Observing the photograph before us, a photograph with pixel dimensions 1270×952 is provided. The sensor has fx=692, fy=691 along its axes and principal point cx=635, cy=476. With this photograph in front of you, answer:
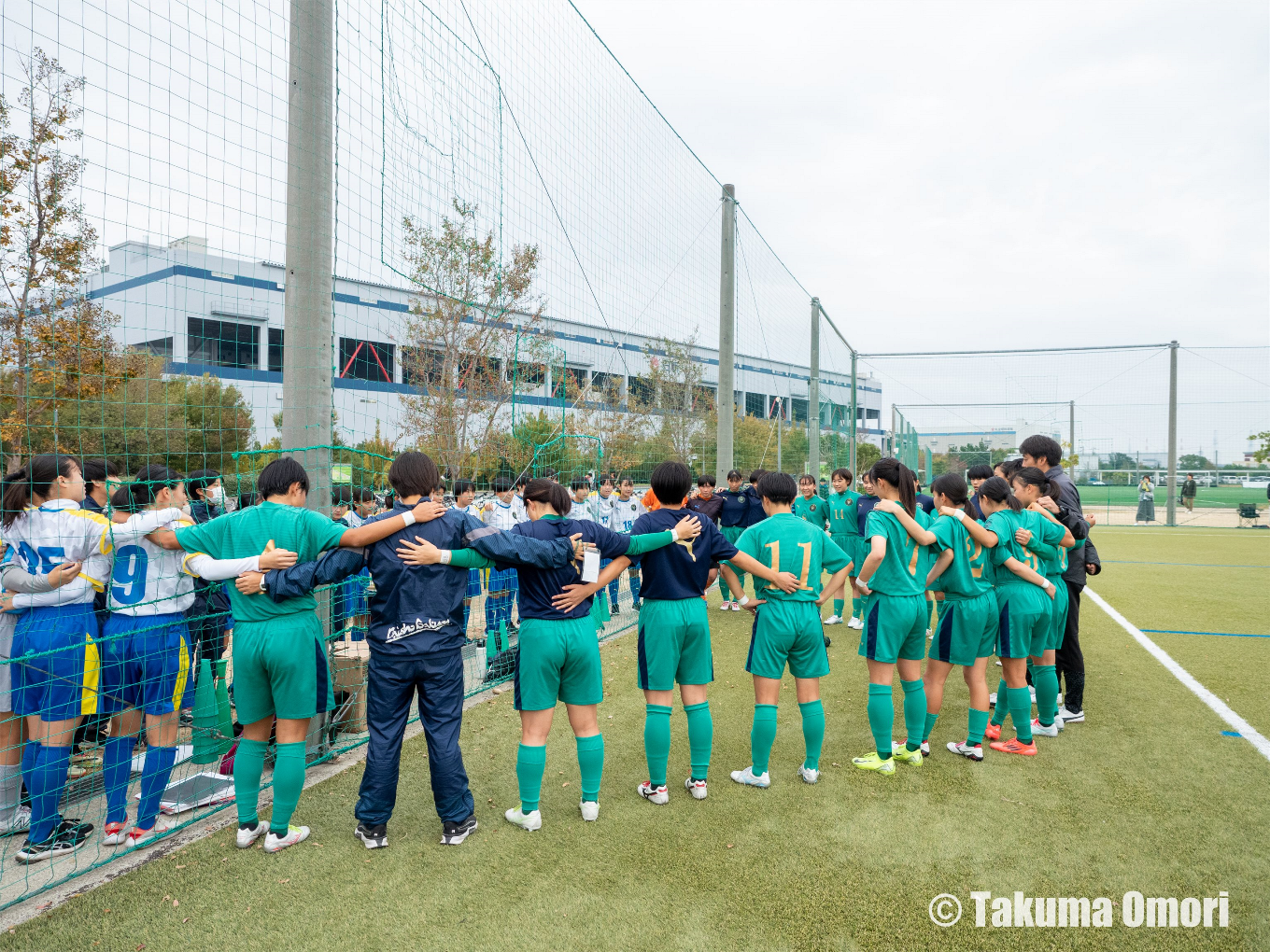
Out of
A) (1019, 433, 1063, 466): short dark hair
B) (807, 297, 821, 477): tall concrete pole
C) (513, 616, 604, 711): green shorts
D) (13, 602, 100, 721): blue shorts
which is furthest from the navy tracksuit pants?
(807, 297, 821, 477): tall concrete pole

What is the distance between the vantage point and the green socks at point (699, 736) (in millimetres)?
3840

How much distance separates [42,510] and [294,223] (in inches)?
79.0

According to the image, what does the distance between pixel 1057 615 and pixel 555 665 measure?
11.3 feet

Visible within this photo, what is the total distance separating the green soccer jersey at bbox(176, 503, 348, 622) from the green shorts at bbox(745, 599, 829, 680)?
2282 mm

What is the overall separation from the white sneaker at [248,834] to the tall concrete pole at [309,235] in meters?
1.70

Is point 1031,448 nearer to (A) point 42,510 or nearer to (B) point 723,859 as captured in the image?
(B) point 723,859

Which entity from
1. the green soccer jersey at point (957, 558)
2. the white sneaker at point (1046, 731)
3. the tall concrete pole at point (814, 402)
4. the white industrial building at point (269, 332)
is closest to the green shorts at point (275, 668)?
the white industrial building at point (269, 332)

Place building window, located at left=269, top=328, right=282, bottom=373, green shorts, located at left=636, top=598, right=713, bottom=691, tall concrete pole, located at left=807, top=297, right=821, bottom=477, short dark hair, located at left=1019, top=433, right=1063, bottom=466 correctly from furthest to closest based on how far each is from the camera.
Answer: tall concrete pole, located at left=807, top=297, right=821, bottom=477
building window, located at left=269, top=328, right=282, bottom=373
short dark hair, located at left=1019, top=433, right=1063, bottom=466
green shorts, located at left=636, top=598, right=713, bottom=691

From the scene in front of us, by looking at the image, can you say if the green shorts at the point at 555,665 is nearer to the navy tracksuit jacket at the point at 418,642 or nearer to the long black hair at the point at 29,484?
the navy tracksuit jacket at the point at 418,642

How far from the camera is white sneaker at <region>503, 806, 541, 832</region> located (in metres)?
3.48

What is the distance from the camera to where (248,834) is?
3289 mm

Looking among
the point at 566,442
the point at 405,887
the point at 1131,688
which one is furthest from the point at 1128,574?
the point at 405,887

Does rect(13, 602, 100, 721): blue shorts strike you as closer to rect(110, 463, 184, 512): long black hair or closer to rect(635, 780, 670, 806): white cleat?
rect(110, 463, 184, 512): long black hair

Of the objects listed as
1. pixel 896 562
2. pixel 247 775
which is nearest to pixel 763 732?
pixel 896 562
